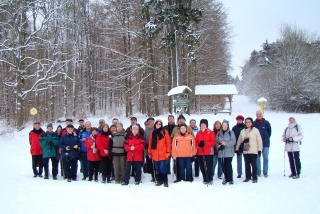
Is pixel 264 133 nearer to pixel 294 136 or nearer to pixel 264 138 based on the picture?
pixel 264 138

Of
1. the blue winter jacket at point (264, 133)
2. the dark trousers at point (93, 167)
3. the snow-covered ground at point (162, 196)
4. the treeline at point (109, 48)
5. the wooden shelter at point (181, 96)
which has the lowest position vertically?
the snow-covered ground at point (162, 196)

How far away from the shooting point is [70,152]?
30.7ft

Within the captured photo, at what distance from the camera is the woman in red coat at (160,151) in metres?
8.48

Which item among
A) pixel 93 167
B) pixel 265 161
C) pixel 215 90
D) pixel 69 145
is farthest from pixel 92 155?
pixel 215 90

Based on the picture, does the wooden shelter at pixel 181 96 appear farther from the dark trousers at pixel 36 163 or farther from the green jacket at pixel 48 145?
the dark trousers at pixel 36 163

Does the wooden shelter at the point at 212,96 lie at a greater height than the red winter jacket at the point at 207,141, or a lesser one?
greater

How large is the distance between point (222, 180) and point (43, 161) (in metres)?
5.47

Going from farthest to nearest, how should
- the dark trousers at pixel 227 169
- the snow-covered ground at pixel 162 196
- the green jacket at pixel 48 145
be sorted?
the green jacket at pixel 48 145, the dark trousers at pixel 227 169, the snow-covered ground at pixel 162 196

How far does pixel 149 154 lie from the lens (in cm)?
878

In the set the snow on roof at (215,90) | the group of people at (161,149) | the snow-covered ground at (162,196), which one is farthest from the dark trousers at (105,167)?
the snow on roof at (215,90)

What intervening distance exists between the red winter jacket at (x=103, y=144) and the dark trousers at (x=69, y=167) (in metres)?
0.96

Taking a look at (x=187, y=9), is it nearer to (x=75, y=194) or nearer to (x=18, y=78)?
(x=18, y=78)

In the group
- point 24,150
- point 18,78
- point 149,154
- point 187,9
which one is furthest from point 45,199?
point 187,9

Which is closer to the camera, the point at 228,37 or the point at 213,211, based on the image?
the point at 213,211
